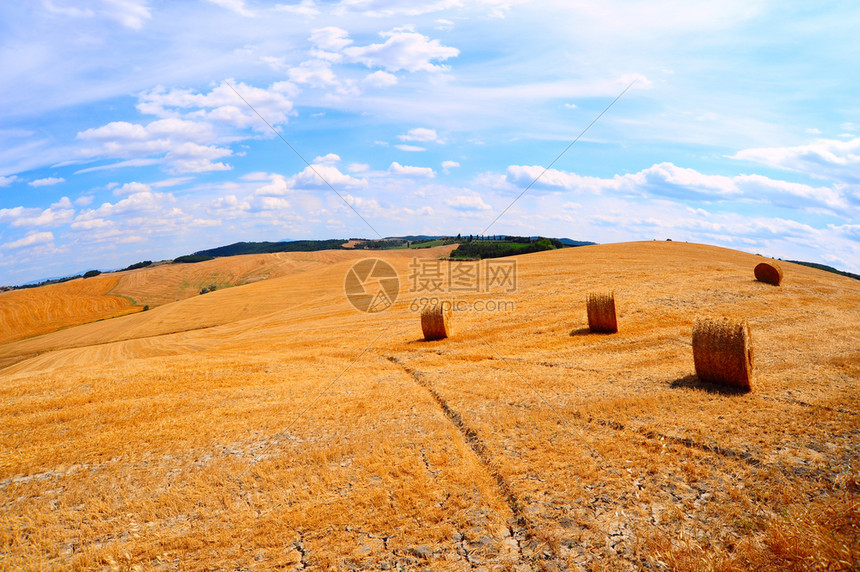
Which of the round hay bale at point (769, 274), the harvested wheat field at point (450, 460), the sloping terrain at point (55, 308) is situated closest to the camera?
the harvested wheat field at point (450, 460)

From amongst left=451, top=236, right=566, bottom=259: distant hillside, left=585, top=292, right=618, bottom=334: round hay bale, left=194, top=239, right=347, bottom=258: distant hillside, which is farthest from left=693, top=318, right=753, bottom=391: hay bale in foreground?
left=194, top=239, right=347, bottom=258: distant hillside

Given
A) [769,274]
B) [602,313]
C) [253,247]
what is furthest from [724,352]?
[253,247]

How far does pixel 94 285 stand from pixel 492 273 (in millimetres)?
65535

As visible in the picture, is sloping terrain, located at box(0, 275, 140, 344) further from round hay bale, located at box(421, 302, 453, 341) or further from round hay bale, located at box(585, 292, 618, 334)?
round hay bale, located at box(585, 292, 618, 334)

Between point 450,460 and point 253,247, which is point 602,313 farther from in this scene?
point 253,247

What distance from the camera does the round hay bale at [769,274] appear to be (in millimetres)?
24766

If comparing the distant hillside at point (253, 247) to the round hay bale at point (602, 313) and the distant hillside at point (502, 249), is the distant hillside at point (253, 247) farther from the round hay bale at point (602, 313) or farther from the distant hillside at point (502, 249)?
the round hay bale at point (602, 313)

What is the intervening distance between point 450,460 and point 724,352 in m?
7.32

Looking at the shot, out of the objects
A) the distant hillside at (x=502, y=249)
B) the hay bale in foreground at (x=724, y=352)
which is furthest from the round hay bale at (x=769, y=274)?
the distant hillside at (x=502, y=249)

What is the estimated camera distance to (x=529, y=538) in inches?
226

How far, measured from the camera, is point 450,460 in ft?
25.9

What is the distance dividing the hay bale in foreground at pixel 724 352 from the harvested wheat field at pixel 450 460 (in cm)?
47

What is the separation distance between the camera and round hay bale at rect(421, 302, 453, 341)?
19156mm

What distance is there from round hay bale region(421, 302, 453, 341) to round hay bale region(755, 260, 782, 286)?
762 inches
